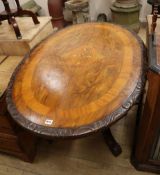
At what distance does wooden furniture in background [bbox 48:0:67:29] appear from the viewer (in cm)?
281

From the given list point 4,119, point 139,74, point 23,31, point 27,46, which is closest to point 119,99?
point 139,74

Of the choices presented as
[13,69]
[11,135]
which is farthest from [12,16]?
[11,135]

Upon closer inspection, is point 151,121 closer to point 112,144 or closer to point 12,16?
point 112,144

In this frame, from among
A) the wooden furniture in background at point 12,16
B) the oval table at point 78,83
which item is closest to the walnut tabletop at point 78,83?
the oval table at point 78,83

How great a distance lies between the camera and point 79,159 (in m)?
1.45

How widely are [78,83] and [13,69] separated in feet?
2.41

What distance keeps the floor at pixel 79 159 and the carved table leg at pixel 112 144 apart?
36 mm

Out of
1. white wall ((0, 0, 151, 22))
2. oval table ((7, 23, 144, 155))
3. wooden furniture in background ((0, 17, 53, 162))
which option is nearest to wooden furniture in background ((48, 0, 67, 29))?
white wall ((0, 0, 151, 22))

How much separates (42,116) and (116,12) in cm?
219

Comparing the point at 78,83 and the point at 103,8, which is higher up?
the point at 78,83

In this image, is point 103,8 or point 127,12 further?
point 103,8

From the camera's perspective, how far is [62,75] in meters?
1.06

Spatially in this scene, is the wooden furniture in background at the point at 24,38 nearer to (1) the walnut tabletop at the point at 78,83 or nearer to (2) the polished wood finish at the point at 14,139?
(1) the walnut tabletop at the point at 78,83

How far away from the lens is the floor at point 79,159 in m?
1.38
